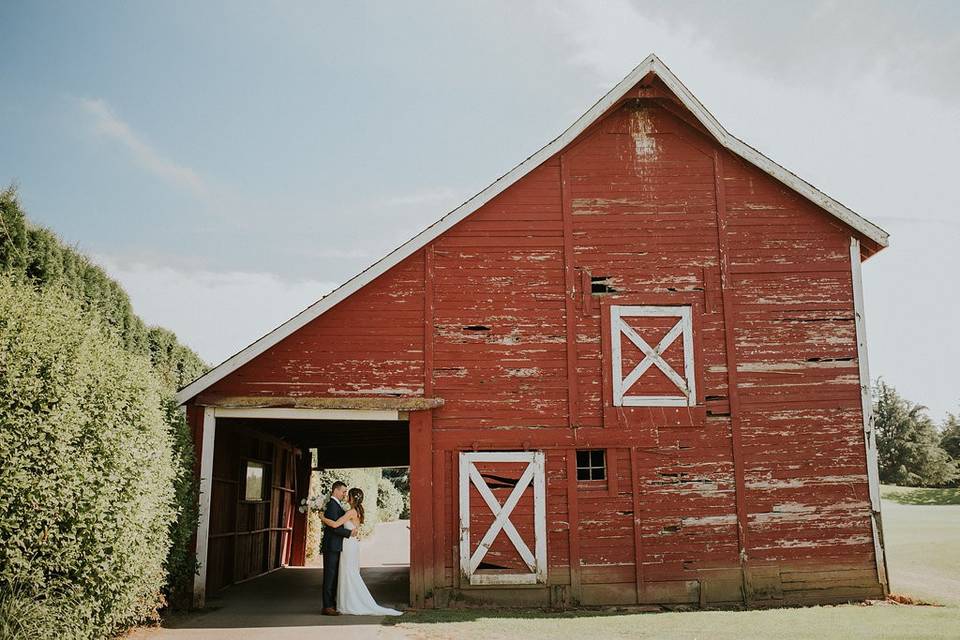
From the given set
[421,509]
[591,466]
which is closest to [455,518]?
[421,509]

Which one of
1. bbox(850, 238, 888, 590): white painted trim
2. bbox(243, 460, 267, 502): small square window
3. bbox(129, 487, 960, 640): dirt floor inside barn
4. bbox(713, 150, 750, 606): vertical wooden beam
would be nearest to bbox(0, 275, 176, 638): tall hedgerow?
bbox(129, 487, 960, 640): dirt floor inside barn

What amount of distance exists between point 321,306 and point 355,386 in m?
1.32

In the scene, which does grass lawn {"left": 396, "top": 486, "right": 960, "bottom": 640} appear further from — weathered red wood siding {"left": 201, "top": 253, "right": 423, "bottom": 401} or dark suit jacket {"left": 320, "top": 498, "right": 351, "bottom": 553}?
weathered red wood siding {"left": 201, "top": 253, "right": 423, "bottom": 401}

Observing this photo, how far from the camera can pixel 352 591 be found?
1186 centimetres

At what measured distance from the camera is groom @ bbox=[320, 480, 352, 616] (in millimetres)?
11758

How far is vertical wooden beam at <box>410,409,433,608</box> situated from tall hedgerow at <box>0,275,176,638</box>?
413 centimetres

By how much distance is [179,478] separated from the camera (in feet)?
35.9

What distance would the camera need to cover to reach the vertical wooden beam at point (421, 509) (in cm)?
1196

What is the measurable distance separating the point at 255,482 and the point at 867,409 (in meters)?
11.9

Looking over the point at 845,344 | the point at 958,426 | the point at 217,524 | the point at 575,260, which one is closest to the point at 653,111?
the point at 575,260

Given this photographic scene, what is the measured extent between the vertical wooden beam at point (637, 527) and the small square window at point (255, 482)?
25.5 feet

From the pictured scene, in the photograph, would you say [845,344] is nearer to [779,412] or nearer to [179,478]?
[779,412]

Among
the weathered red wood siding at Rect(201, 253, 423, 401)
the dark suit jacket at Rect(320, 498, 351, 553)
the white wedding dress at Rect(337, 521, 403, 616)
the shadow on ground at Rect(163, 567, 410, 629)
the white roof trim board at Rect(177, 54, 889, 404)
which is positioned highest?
the white roof trim board at Rect(177, 54, 889, 404)

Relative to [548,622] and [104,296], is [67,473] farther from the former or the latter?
[104,296]
